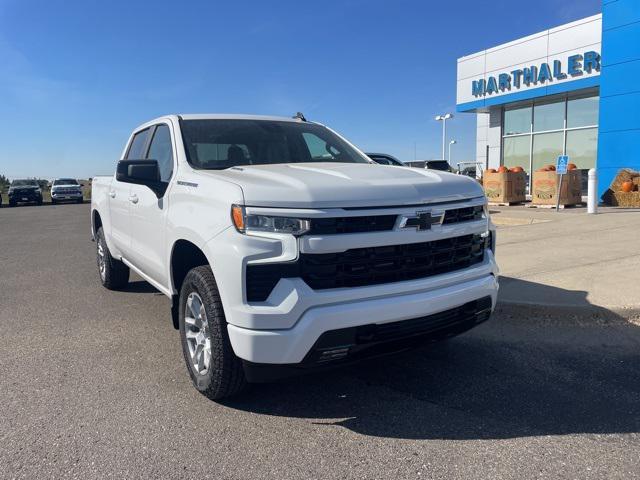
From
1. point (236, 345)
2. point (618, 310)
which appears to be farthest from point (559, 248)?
point (236, 345)

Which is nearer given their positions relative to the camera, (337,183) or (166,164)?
(337,183)

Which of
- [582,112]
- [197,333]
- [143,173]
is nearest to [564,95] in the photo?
[582,112]

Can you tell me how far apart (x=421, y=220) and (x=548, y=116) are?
20.1m

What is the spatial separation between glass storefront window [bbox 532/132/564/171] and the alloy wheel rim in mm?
19888

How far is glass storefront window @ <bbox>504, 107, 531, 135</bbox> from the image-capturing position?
21.7 m

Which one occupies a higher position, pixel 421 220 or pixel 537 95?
pixel 537 95

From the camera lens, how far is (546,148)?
21.0 m

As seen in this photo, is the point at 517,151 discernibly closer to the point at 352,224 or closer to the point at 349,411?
the point at 349,411

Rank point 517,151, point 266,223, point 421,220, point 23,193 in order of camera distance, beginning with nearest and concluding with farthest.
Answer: point 266,223 < point 421,220 < point 517,151 < point 23,193

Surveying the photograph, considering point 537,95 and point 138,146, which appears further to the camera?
point 537,95

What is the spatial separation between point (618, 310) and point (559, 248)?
334 centimetres

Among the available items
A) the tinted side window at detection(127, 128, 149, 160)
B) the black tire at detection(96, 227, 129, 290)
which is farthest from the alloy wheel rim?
the black tire at detection(96, 227, 129, 290)

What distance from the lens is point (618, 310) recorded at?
4.92 metres

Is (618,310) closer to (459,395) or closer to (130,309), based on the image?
(459,395)
